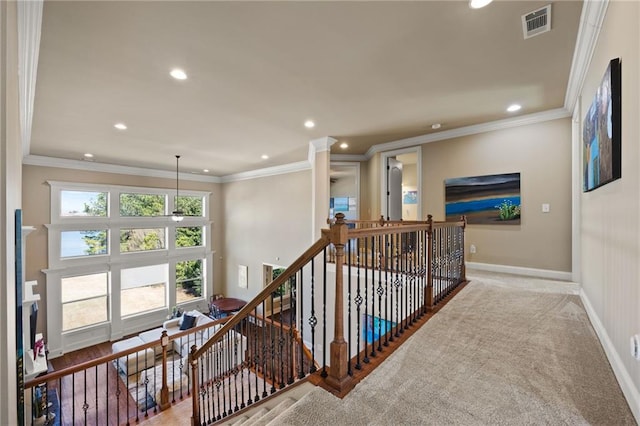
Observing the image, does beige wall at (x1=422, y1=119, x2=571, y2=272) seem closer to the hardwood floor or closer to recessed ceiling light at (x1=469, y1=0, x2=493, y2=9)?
recessed ceiling light at (x1=469, y1=0, x2=493, y2=9)

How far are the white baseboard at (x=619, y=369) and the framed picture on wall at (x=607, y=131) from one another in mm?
1141

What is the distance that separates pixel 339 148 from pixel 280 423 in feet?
17.6

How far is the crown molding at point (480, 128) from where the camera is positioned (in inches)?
155

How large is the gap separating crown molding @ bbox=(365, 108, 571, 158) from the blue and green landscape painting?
784 mm

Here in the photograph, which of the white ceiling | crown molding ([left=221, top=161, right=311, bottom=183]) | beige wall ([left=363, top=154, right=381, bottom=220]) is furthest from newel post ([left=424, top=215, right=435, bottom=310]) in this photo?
crown molding ([left=221, top=161, right=311, bottom=183])

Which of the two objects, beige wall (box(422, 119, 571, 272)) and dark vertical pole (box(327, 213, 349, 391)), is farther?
beige wall (box(422, 119, 571, 272))

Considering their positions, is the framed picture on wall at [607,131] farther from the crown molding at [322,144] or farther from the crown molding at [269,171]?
the crown molding at [269,171]

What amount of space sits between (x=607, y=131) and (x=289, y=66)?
101 inches

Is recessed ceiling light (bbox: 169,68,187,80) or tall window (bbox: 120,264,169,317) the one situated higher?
recessed ceiling light (bbox: 169,68,187,80)

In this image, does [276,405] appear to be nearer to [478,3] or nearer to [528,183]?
[478,3]

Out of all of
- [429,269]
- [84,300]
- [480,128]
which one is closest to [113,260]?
[84,300]

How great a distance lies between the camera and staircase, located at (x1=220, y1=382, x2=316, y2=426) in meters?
1.72

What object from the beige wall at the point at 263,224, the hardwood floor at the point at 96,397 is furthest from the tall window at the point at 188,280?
the hardwood floor at the point at 96,397

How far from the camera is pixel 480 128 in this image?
449 cm
